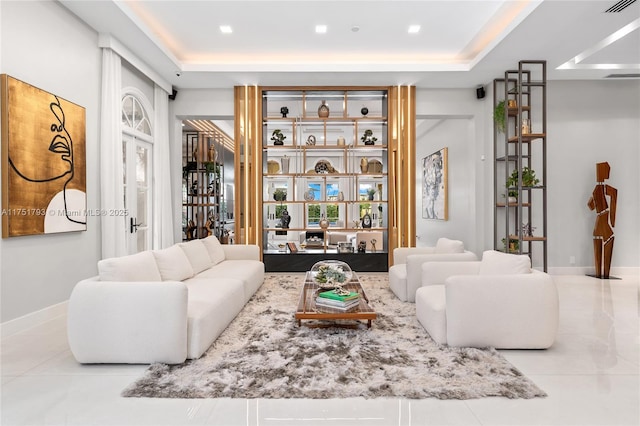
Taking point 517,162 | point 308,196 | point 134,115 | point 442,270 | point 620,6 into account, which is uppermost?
point 620,6

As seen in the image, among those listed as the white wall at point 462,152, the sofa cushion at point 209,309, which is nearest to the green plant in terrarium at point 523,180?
the white wall at point 462,152

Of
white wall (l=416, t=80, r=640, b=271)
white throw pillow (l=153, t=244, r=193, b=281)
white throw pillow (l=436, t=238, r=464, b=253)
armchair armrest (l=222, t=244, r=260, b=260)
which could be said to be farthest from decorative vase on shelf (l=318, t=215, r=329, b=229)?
white wall (l=416, t=80, r=640, b=271)

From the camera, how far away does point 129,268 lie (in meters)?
2.91

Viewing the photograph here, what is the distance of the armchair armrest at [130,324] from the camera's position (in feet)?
8.36

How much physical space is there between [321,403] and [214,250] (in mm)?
3358

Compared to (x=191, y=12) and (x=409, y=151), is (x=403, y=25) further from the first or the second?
(x=191, y=12)

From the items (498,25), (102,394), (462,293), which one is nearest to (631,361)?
(462,293)

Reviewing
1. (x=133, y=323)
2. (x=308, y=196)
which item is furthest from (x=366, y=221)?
(x=133, y=323)

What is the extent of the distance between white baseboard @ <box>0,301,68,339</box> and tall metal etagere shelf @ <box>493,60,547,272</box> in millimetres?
5697

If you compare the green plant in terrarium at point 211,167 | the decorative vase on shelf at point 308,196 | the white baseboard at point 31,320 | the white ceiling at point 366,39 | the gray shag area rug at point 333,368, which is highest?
the white ceiling at point 366,39

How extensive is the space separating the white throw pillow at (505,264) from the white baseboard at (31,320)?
4196 mm

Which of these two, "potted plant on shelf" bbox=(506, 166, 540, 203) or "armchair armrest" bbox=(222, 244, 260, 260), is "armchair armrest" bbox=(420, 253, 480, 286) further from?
"armchair armrest" bbox=(222, 244, 260, 260)

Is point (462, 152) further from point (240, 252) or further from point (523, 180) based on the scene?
point (240, 252)

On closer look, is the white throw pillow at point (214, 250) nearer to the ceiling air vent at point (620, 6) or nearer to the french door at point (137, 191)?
the french door at point (137, 191)
